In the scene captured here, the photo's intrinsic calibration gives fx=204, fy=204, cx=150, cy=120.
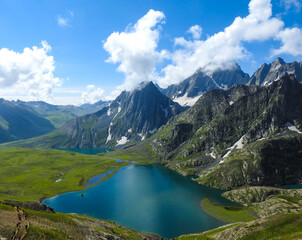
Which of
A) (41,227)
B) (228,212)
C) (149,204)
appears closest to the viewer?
(41,227)

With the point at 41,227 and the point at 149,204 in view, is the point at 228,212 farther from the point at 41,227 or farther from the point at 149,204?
the point at 41,227

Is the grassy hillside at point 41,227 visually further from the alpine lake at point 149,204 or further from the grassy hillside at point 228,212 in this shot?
the grassy hillside at point 228,212

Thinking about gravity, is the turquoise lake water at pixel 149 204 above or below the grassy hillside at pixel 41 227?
below

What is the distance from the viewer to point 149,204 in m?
129

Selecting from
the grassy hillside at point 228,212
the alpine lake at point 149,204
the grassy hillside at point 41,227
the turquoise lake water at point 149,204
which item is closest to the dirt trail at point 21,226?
the grassy hillside at point 41,227

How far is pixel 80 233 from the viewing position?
4878 centimetres

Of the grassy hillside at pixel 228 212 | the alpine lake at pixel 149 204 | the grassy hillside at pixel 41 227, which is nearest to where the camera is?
the grassy hillside at pixel 41 227

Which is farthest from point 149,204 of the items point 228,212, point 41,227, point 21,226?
point 21,226

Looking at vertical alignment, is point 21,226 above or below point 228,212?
above

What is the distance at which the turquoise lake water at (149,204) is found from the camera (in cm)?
10225

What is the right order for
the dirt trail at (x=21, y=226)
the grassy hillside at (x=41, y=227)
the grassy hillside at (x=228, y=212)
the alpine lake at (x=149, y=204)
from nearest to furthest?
1. the dirt trail at (x=21, y=226)
2. the grassy hillside at (x=41, y=227)
3. the alpine lake at (x=149, y=204)
4. the grassy hillside at (x=228, y=212)

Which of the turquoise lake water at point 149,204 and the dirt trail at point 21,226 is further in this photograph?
the turquoise lake water at point 149,204

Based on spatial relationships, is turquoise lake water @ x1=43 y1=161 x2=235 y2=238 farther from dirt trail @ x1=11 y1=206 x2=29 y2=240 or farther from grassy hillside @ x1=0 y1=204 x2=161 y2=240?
dirt trail @ x1=11 y1=206 x2=29 y2=240

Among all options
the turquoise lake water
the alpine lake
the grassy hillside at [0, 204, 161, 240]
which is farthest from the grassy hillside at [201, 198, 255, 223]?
the grassy hillside at [0, 204, 161, 240]
